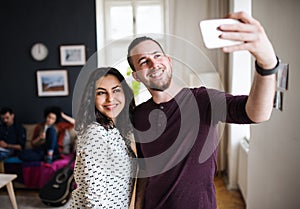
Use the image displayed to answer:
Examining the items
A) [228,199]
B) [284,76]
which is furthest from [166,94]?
[228,199]

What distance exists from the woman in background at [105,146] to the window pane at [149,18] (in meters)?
3.62

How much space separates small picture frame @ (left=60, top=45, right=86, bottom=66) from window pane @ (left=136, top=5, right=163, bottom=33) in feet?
2.83

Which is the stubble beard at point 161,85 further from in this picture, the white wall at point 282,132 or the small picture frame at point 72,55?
the small picture frame at point 72,55

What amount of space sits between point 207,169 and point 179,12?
12.3 ft

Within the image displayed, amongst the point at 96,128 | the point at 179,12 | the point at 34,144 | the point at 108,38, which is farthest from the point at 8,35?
the point at 96,128

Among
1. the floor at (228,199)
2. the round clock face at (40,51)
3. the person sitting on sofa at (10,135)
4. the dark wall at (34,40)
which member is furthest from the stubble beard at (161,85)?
the round clock face at (40,51)

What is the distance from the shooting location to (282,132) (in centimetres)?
188

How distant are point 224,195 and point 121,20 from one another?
2.74m

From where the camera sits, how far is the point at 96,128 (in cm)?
106

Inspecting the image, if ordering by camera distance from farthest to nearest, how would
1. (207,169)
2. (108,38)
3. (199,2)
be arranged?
(108,38) → (199,2) → (207,169)

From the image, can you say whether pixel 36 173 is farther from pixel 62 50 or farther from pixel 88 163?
pixel 88 163

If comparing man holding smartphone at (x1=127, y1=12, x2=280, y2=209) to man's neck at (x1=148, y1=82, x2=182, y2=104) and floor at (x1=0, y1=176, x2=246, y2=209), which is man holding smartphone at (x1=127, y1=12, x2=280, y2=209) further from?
floor at (x1=0, y1=176, x2=246, y2=209)

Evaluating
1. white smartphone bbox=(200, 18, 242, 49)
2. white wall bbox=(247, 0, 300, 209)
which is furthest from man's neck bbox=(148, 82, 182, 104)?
white wall bbox=(247, 0, 300, 209)

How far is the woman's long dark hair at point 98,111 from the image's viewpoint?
1.07m
